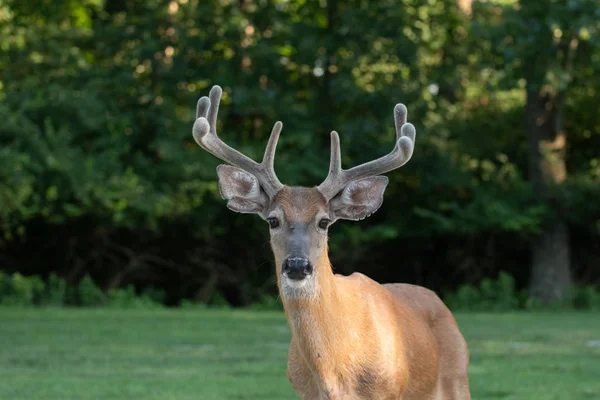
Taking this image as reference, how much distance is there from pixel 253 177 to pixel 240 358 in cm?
648

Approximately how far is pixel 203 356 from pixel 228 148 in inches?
257

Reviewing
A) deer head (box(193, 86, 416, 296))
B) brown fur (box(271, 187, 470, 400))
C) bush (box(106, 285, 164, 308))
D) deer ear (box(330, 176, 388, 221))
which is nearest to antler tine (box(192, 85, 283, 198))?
deer head (box(193, 86, 416, 296))

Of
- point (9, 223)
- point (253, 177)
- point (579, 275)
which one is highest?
point (253, 177)

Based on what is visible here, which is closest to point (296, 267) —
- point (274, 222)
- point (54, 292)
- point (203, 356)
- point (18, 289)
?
point (274, 222)

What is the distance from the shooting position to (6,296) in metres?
21.8

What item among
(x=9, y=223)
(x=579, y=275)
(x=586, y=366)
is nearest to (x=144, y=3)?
(x=9, y=223)

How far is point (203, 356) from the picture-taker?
12992mm

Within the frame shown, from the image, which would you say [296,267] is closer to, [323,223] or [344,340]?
[323,223]

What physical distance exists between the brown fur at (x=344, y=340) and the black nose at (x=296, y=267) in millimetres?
170

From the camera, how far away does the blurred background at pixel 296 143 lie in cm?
2186

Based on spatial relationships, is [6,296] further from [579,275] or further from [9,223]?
[579,275]

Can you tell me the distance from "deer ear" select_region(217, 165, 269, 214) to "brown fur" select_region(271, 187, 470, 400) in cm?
18

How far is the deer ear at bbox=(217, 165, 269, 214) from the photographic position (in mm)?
6492

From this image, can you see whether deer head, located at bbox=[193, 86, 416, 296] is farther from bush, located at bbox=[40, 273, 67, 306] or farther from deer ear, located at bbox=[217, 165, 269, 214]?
bush, located at bbox=[40, 273, 67, 306]
